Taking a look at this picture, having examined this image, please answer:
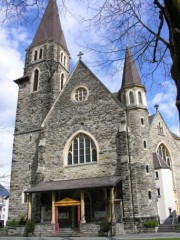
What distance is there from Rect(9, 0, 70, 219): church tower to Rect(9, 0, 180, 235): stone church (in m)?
0.10

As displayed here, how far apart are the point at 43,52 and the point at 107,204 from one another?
18452 mm

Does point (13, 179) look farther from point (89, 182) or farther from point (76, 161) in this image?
point (89, 182)

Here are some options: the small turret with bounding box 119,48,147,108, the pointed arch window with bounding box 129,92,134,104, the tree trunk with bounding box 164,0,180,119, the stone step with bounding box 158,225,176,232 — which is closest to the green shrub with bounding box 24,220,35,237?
the stone step with bounding box 158,225,176,232

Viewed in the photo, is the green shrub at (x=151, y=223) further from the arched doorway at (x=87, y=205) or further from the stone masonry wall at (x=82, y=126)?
the arched doorway at (x=87, y=205)

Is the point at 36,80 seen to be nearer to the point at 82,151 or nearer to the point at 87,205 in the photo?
the point at 82,151

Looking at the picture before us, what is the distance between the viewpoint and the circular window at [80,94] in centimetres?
2422

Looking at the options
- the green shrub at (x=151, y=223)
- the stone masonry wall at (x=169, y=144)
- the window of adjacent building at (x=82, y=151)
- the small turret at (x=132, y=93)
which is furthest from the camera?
the stone masonry wall at (x=169, y=144)

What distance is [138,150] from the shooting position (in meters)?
20.5

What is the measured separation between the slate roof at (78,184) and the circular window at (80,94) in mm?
7232

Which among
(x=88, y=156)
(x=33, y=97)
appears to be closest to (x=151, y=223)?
(x=88, y=156)

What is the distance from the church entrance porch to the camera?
59.9ft

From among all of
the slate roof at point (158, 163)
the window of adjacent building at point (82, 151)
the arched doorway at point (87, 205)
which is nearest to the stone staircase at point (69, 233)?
the arched doorway at point (87, 205)

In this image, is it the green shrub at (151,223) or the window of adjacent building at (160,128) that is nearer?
the green shrub at (151,223)

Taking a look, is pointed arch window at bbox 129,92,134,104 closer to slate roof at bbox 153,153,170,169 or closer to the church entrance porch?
slate roof at bbox 153,153,170,169
